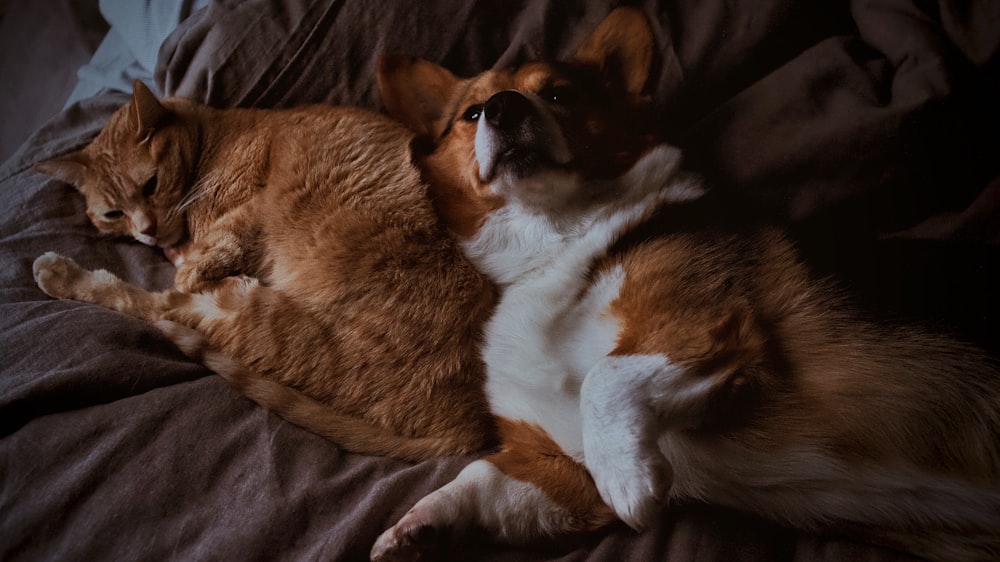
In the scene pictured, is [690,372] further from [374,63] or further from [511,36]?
[374,63]

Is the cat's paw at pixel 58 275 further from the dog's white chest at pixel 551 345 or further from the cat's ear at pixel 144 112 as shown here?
the dog's white chest at pixel 551 345

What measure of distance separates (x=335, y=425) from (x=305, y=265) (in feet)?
1.19

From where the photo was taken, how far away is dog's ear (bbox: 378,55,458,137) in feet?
4.37

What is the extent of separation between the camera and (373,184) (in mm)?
1340

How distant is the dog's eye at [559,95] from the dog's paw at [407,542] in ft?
2.59

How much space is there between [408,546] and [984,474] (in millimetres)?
840

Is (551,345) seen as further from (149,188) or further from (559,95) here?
(149,188)

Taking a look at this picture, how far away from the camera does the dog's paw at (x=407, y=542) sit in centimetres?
91

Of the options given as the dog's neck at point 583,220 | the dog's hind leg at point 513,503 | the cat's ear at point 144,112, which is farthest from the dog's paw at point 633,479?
the cat's ear at point 144,112

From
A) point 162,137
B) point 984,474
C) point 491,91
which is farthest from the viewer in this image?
point 162,137

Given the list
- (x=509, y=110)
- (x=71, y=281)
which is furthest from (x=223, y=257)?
(x=509, y=110)

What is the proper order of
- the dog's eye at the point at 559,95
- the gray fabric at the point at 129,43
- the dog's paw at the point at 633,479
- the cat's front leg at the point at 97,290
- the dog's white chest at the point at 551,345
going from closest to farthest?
the dog's paw at the point at 633,479 < the dog's white chest at the point at 551,345 < the dog's eye at the point at 559,95 < the cat's front leg at the point at 97,290 < the gray fabric at the point at 129,43

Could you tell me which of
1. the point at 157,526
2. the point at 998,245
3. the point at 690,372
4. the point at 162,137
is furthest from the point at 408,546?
the point at 162,137

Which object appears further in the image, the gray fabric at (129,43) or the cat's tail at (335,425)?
the gray fabric at (129,43)
